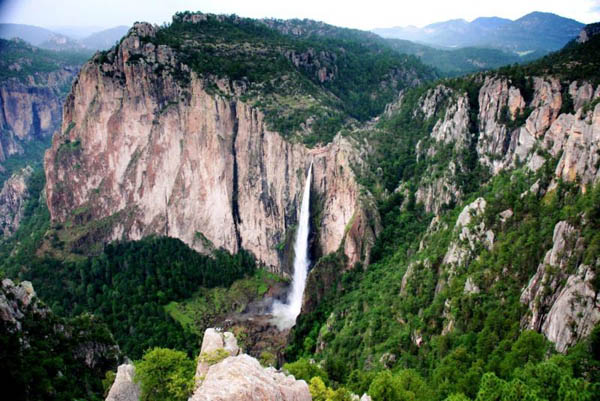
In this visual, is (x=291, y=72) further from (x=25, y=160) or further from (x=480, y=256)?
(x=25, y=160)

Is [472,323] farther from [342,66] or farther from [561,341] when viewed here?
[342,66]

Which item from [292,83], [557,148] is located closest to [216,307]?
[292,83]

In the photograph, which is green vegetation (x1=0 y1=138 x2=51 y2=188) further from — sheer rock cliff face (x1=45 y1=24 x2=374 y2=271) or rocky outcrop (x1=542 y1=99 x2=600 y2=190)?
rocky outcrop (x1=542 y1=99 x2=600 y2=190)

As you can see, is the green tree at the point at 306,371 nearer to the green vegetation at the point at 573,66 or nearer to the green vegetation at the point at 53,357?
the green vegetation at the point at 53,357

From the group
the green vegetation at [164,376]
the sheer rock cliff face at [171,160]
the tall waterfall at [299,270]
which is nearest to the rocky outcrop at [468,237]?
the green vegetation at [164,376]

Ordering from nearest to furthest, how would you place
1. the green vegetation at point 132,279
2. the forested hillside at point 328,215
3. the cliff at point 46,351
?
the cliff at point 46,351 → the forested hillside at point 328,215 → the green vegetation at point 132,279

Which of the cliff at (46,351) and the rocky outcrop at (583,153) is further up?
the rocky outcrop at (583,153)
